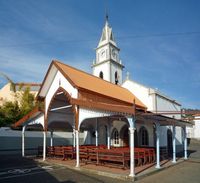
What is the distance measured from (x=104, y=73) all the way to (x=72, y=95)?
54.1 ft

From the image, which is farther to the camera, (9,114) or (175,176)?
(9,114)

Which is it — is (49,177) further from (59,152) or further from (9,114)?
(9,114)

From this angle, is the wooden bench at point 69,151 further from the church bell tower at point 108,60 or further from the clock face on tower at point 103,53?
the clock face on tower at point 103,53

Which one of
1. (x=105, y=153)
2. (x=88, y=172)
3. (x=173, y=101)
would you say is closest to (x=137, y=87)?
(x=173, y=101)

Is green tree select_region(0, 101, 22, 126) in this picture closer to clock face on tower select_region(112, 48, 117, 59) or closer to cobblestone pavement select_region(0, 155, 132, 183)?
clock face on tower select_region(112, 48, 117, 59)

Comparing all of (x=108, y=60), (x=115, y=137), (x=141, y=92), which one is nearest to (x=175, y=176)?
(x=115, y=137)

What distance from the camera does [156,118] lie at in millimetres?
13961

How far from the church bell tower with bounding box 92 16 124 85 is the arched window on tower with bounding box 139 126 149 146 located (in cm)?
979

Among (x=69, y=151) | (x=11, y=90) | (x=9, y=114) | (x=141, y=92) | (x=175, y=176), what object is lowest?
(x=175, y=176)

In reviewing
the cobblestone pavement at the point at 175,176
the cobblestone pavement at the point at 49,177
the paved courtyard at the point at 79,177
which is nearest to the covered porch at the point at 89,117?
the cobblestone pavement at the point at 175,176

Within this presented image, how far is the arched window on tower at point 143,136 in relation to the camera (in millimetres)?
21688

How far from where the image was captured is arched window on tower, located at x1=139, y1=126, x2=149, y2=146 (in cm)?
2169

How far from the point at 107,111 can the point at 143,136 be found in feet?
34.8

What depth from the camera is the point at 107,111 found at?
1231 centimetres
